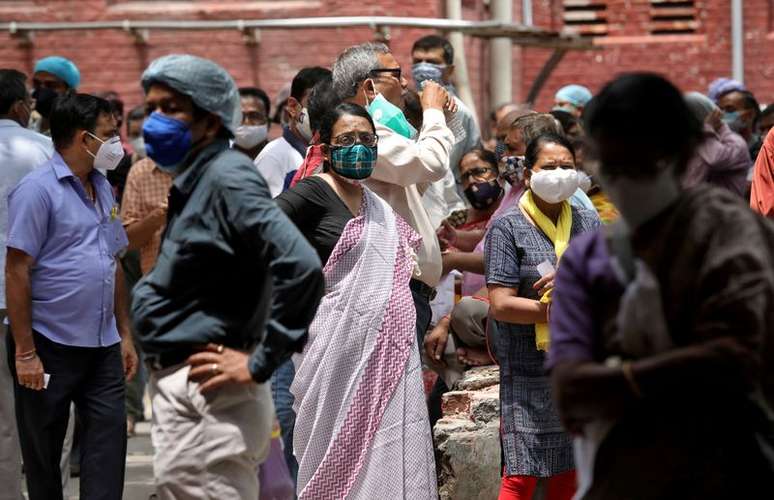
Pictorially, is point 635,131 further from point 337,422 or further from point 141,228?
point 141,228

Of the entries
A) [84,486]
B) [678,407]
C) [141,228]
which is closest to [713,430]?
[678,407]

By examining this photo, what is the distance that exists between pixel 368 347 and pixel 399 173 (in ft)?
2.60

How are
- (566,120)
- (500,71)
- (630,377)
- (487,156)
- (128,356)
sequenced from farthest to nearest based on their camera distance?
(500,71) < (566,120) < (487,156) < (128,356) < (630,377)

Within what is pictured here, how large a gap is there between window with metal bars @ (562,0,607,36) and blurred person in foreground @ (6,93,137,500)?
12.2 m

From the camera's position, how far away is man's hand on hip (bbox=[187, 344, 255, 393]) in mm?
4031

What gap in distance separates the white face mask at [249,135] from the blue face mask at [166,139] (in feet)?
17.0

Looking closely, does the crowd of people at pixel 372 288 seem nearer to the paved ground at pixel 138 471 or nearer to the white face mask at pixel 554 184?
the white face mask at pixel 554 184

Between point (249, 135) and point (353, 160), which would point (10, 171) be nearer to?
point (353, 160)

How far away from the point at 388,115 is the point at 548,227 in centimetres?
91

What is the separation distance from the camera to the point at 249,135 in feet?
30.7

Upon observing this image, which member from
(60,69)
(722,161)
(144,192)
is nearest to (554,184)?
(144,192)

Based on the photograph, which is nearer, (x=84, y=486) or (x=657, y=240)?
(x=657, y=240)

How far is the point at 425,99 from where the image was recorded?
6578 mm

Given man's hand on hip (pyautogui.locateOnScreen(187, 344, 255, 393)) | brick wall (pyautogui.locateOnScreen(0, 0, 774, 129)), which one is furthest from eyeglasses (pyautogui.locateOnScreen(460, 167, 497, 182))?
brick wall (pyautogui.locateOnScreen(0, 0, 774, 129))
